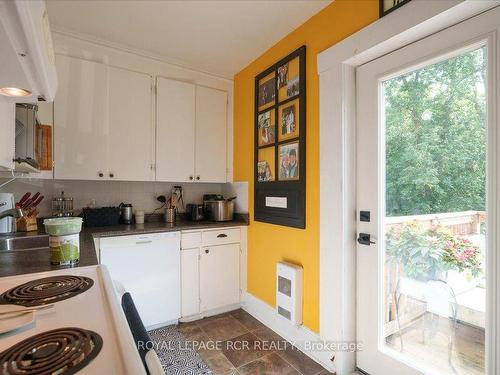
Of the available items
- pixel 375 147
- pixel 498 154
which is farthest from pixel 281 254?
pixel 498 154

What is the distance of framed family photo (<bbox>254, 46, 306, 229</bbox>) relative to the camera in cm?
199

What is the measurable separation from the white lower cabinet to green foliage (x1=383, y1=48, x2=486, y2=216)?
1558mm

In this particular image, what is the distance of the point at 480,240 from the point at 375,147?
70 centimetres

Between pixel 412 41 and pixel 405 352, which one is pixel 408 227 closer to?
pixel 405 352

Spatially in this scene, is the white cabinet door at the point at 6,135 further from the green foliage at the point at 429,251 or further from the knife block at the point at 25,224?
the green foliage at the point at 429,251

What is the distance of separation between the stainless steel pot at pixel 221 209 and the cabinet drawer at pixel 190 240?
35 centimetres

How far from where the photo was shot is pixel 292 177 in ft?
6.80

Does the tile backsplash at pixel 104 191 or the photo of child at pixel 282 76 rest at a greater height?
the photo of child at pixel 282 76

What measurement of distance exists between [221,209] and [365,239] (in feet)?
4.92

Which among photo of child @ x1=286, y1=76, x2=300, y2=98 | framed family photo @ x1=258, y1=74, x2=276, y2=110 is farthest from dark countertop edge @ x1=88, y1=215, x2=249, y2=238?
photo of child @ x1=286, y1=76, x2=300, y2=98

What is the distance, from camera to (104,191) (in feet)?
8.30

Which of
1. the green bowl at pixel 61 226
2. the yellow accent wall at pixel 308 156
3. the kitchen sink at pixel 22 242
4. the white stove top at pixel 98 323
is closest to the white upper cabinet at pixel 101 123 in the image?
the kitchen sink at pixel 22 242

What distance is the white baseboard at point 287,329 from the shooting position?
1.80m

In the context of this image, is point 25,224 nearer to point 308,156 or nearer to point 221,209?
point 221,209
